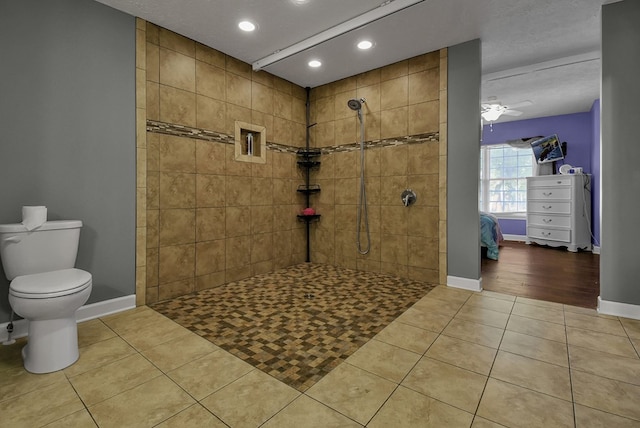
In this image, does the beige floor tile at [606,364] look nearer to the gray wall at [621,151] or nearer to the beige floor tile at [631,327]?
the beige floor tile at [631,327]

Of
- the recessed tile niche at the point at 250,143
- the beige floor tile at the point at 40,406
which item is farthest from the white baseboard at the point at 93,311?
the recessed tile niche at the point at 250,143

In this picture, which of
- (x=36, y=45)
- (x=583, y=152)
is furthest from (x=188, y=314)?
(x=583, y=152)

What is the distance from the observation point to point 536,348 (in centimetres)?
189

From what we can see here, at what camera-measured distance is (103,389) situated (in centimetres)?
149

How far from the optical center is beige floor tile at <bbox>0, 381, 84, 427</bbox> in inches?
50.5

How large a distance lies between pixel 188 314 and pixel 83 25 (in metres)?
2.34

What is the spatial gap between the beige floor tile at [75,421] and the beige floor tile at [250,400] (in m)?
0.45

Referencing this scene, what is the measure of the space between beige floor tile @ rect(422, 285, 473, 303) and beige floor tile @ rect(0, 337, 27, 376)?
9.47 ft

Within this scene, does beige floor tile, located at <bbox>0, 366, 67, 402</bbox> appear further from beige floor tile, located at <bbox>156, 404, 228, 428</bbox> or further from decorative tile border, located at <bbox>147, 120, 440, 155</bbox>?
decorative tile border, located at <bbox>147, 120, 440, 155</bbox>

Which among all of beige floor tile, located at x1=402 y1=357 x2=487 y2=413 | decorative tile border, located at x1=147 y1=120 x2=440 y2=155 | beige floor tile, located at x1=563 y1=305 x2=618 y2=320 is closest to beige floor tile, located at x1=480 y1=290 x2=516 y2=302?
beige floor tile, located at x1=563 y1=305 x2=618 y2=320

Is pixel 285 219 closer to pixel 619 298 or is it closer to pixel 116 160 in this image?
pixel 116 160

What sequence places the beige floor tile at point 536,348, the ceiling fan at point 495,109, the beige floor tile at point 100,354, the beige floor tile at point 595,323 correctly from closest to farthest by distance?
the beige floor tile at point 100,354 → the beige floor tile at point 536,348 → the beige floor tile at point 595,323 → the ceiling fan at point 495,109

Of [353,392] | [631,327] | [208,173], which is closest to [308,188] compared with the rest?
[208,173]

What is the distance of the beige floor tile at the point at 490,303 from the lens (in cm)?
254
